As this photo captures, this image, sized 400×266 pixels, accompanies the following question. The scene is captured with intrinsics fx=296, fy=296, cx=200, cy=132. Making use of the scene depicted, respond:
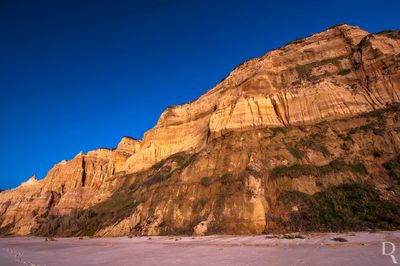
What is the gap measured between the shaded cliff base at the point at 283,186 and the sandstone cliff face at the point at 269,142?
142 mm

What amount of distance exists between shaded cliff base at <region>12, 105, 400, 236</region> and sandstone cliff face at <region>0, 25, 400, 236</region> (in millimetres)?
142

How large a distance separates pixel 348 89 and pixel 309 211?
19.9m

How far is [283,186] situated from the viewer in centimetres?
3341

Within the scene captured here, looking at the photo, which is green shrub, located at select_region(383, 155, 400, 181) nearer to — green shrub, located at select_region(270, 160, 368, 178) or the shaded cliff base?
the shaded cliff base

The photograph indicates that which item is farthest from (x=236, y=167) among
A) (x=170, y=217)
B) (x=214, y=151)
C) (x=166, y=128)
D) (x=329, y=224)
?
(x=166, y=128)

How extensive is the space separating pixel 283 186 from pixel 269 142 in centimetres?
813

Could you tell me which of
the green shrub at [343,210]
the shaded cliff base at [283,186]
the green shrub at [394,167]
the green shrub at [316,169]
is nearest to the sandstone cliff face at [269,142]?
the shaded cliff base at [283,186]

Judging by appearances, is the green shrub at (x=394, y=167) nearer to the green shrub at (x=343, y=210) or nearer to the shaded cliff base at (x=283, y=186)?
the shaded cliff base at (x=283, y=186)

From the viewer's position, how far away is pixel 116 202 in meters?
53.7

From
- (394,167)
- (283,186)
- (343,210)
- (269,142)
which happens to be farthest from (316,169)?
(269,142)

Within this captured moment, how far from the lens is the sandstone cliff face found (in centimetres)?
3281

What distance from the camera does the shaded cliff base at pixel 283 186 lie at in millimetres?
28359

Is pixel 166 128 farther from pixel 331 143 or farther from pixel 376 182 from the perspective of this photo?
→ pixel 376 182

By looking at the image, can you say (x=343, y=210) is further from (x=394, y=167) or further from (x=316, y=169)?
(x=394, y=167)
